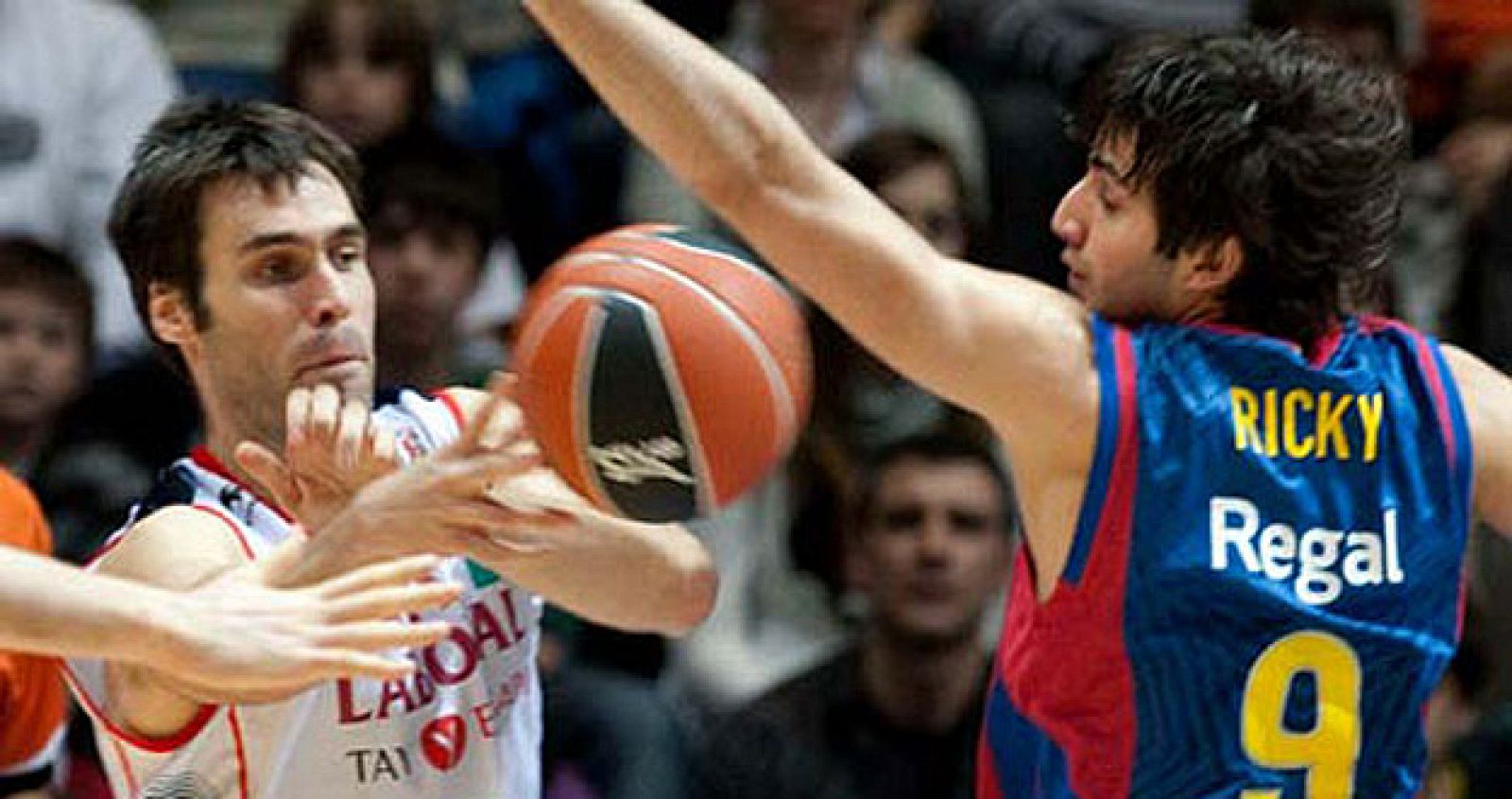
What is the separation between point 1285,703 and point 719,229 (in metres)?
4.22

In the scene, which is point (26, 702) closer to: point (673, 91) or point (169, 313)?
point (169, 313)

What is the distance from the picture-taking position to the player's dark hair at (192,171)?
5051mm

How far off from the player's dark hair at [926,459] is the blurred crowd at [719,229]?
0.4 inches

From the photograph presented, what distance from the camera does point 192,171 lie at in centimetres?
505

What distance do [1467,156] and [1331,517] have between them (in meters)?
4.68

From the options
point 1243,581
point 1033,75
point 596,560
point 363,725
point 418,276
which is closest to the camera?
point 1243,581

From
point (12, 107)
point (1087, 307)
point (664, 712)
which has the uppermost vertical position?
point (12, 107)

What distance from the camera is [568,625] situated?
304 inches

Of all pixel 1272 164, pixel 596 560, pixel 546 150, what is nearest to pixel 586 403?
pixel 596 560

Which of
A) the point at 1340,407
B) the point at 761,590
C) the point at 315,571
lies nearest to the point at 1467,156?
the point at 761,590

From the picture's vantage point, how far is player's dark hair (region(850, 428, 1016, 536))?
7754mm

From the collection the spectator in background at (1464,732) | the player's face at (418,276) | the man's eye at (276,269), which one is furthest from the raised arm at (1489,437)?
the player's face at (418,276)

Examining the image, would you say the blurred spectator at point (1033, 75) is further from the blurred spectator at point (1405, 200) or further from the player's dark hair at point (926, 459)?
Answer: the player's dark hair at point (926, 459)

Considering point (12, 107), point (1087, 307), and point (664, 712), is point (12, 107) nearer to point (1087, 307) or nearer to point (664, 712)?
point (664, 712)
